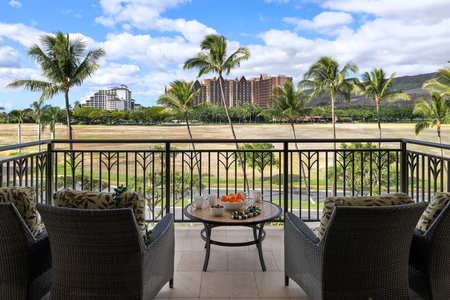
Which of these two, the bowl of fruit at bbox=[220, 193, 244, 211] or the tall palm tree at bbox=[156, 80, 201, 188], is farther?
the tall palm tree at bbox=[156, 80, 201, 188]

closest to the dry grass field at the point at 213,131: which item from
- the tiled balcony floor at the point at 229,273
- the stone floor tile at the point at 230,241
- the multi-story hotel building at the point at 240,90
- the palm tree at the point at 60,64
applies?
the multi-story hotel building at the point at 240,90

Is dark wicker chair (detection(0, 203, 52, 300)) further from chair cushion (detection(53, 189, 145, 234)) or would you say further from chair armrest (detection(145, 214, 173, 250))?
chair armrest (detection(145, 214, 173, 250))

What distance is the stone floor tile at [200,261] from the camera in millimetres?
2430

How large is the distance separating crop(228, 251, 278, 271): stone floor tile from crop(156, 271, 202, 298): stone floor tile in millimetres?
310

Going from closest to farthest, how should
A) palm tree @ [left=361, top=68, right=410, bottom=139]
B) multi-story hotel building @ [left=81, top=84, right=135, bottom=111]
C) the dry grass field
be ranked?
palm tree @ [left=361, top=68, right=410, bottom=139], the dry grass field, multi-story hotel building @ [left=81, top=84, right=135, bottom=111]

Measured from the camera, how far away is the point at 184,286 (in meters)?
2.15

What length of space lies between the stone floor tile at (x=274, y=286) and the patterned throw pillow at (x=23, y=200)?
1466 mm

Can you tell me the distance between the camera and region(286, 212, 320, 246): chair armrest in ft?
5.55

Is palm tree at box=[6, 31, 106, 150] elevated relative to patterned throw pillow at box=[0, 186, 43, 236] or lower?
elevated

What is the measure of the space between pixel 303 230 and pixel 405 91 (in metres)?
38.0

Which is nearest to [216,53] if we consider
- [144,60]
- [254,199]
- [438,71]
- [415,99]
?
[438,71]

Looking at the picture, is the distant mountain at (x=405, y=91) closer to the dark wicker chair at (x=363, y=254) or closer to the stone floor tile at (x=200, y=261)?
the stone floor tile at (x=200, y=261)

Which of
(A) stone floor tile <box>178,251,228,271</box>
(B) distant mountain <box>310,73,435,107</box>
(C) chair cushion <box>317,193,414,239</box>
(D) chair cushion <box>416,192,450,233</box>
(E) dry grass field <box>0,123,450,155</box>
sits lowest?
(A) stone floor tile <box>178,251,228,271</box>

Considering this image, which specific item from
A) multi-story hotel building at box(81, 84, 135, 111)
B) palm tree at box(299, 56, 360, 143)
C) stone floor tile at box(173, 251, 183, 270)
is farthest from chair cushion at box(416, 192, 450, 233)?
multi-story hotel building at box(81, 84, 135, 111)
